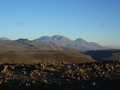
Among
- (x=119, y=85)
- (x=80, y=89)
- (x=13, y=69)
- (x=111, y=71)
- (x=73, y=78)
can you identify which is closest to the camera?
(x=80, y=89)

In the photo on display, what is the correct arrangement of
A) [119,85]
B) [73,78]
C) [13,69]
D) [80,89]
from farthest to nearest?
[13,69] → [73,78] → [119,85] → [80,89]

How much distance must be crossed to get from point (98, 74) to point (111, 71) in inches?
88.7

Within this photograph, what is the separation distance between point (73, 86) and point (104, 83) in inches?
119

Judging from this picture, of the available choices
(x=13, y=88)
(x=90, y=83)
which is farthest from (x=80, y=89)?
(x=13, y=88)

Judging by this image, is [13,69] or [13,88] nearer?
[13,88]

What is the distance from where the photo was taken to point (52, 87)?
→ 1477 centimetres

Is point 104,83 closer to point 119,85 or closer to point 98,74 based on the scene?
point 119,85

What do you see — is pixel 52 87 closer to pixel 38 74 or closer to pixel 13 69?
pixel 38 74

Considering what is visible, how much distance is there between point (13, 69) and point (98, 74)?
37.9ft

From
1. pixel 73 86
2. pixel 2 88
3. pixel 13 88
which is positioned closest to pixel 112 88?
pixel 73 86

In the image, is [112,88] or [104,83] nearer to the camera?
[112,88]

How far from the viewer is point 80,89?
14406 mm

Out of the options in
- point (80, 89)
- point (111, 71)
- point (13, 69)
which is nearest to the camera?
point (80, 89)

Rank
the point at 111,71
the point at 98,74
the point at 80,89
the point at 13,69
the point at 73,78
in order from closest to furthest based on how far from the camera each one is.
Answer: the point at 80,89 < the point at 73,78 < the point at 98,74 < the point at 111,71 < the point at 13,69
